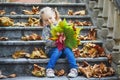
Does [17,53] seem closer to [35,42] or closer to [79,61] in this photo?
[35,42]

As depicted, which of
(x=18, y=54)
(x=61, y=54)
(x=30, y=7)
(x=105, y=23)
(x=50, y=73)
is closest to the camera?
(x=50, y=73)

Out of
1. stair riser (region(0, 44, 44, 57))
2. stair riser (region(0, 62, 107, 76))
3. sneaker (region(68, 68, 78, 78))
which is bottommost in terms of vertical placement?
sneaker (region(68, 68, 78, 78))

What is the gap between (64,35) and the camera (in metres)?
5.96

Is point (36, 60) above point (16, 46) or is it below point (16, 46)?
below

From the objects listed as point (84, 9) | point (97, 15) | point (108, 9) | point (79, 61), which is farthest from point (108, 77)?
point (84, 9)

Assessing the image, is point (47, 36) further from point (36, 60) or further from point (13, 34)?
point (13, 34)

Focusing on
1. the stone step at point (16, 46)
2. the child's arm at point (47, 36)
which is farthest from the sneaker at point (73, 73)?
the stone step at point (16, 46)

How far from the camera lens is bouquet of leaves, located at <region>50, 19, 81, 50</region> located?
592cm

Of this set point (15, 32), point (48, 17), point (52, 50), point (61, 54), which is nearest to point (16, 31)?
point (15, 32)

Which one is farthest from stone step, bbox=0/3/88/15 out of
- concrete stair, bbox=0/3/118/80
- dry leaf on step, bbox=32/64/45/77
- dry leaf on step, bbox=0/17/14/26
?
dry leaf on step, bbox=32/64/45/77

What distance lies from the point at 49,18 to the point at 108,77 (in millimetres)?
1296

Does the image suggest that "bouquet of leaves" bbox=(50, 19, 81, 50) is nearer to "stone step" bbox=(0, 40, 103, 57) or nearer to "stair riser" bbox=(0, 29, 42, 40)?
"stone step" bbox=(0, 40, 103, 57)

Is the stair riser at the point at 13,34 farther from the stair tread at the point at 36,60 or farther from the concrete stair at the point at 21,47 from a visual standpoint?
the stair tread at the point at 36,60

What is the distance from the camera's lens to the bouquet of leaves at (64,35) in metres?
5.92
